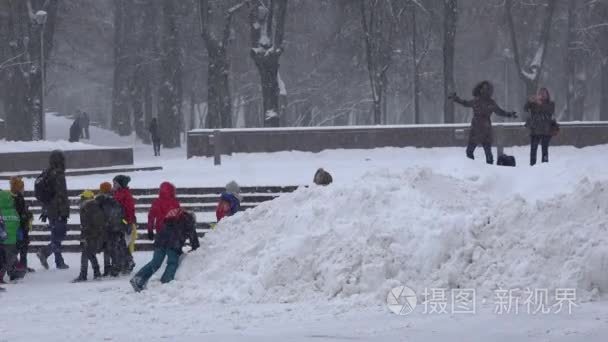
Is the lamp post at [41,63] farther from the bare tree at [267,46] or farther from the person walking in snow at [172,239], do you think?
the person walking in snow at [172,239]

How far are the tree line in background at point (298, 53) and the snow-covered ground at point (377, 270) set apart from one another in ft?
71.0

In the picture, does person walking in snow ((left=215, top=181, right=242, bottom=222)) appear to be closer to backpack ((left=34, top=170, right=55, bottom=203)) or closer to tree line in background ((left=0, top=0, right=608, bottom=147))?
backpack ((left=34, top=170, right=55, bottom=203))

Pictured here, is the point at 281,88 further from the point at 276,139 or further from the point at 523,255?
the point at 523,255

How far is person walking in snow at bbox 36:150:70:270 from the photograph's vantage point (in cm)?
1643

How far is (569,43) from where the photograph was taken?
42.9 metres

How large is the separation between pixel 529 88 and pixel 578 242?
29487 mm

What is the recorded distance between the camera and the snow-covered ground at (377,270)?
10570 mm

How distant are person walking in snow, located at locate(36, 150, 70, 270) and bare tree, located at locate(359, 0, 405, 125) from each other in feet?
80.2

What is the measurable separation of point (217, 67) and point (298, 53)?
15.5m

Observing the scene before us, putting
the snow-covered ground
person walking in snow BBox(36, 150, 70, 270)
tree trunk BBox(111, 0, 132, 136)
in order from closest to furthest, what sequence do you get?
1. the snow-covered ground
2. person walking in snow BBox(36, 150, 70, 270)
3. tree trunk BBox(111, 0, 132, 136)

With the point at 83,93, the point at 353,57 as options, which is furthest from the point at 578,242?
the point at 83,93

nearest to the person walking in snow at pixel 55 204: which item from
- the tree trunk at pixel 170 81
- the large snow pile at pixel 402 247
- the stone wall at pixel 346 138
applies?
the large snow pile at pixel 402 247

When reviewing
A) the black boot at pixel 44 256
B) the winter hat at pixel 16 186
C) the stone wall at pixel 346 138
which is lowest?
the black boot at pixel 44 256

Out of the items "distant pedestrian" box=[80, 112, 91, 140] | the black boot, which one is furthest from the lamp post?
the black boot
